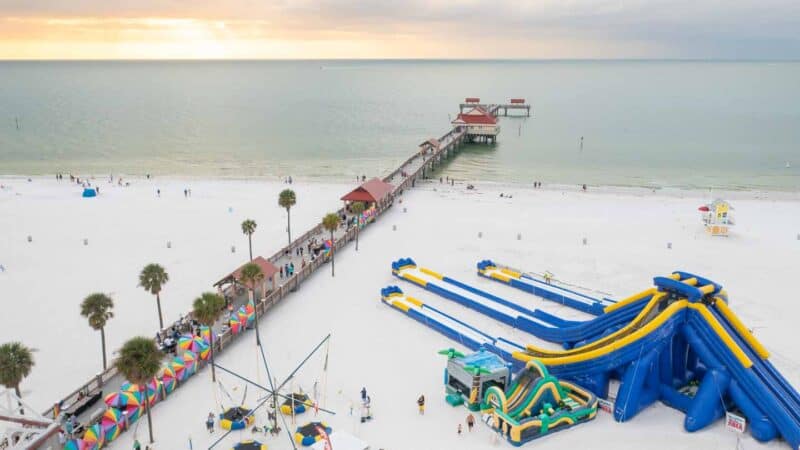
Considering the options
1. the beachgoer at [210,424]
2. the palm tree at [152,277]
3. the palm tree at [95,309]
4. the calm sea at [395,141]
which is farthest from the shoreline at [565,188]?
the beachgoer at [210,424]

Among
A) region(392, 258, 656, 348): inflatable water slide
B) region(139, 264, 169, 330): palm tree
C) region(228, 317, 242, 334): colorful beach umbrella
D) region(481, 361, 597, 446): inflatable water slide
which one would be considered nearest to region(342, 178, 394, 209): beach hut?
region(392, 258, 656, 348): inflatable water slide

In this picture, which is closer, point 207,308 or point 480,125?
point 207,308

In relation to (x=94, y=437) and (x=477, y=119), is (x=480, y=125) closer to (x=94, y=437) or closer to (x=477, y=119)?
(x=477, y=119)

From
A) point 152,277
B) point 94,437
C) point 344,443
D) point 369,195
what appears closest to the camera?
point 344,443

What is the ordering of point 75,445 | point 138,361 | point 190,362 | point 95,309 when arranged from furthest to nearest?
point 190,362 < point 95,309 < point 138,361 < point 75,445

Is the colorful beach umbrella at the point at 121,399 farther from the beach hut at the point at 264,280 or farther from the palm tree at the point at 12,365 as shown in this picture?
the beach hut at the point at 264,280

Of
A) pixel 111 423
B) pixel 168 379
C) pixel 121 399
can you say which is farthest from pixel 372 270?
pixel 111 423

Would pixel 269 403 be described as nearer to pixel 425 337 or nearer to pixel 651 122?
pixel 425 337
